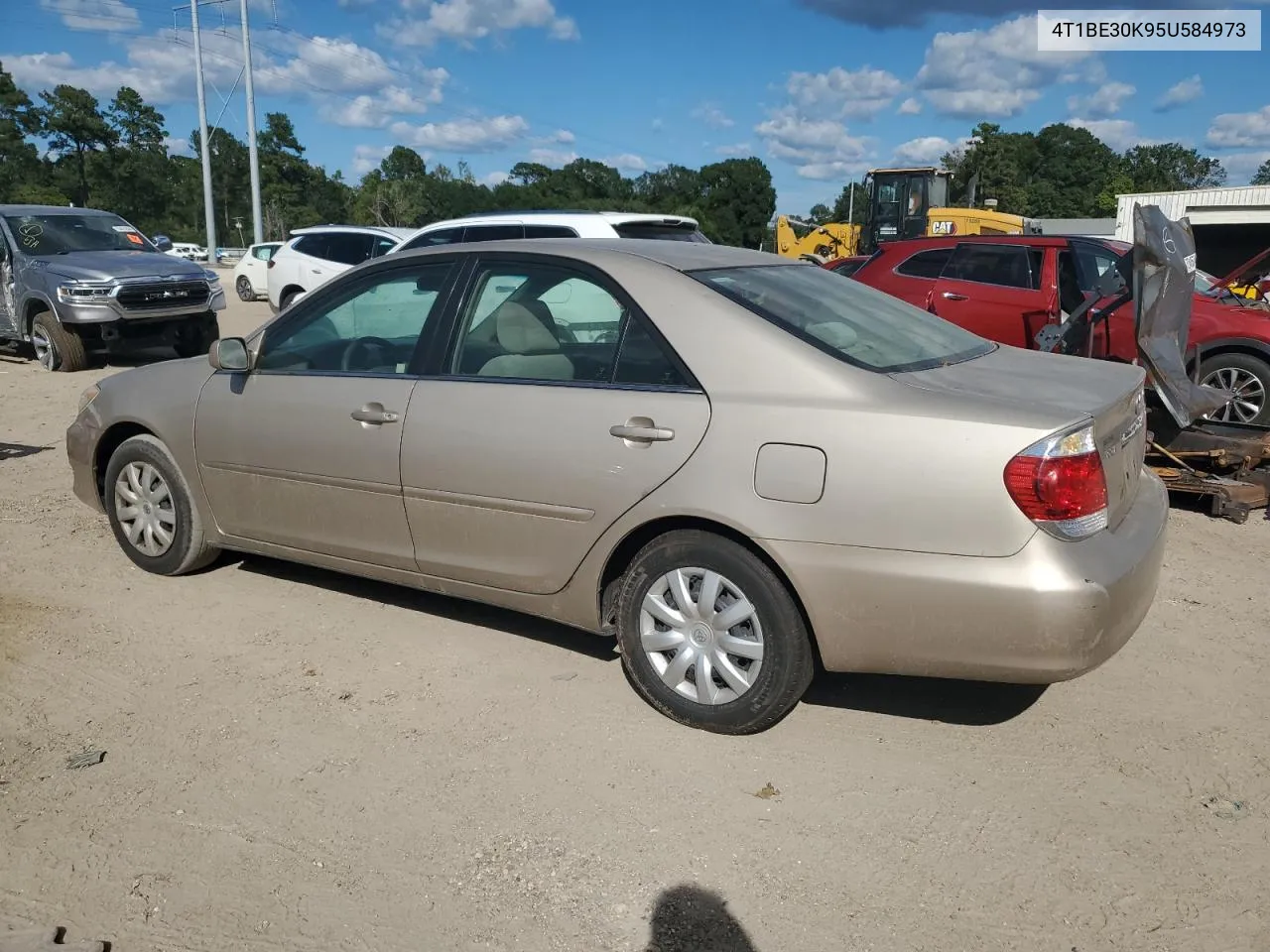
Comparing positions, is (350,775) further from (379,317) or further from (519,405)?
(379,317)

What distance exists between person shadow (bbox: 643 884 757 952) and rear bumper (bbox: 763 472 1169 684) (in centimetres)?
90

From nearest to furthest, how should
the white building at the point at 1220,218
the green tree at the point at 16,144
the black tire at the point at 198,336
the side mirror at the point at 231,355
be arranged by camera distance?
the side mirror at the point at 231,355 → the black tire at the point at 198,336 → the white building at the point at 1220,218 → the green tree at the point at 16,144

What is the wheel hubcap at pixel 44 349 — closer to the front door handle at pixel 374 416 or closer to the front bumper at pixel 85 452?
the front bumper at pixel 85 452

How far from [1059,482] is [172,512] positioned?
392 cm

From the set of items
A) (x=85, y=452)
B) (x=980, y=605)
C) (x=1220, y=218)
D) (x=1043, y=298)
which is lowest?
(x=980, y=605)

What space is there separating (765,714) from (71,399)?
904cm

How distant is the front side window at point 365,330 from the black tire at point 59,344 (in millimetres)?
8628

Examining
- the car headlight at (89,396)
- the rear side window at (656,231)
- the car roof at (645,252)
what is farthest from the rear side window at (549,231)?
the car roof at (645,252)

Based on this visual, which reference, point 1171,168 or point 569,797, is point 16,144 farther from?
point 1171,168

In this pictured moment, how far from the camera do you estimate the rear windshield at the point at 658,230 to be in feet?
32.6

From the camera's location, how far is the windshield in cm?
1207

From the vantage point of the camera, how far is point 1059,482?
9.59ft

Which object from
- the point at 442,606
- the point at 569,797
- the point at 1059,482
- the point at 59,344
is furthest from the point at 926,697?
the point at 59,344

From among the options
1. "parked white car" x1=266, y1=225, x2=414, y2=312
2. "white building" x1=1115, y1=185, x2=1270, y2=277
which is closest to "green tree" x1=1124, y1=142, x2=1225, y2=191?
"white building" x1=1115, y1=185, x2=1270, y2=277
